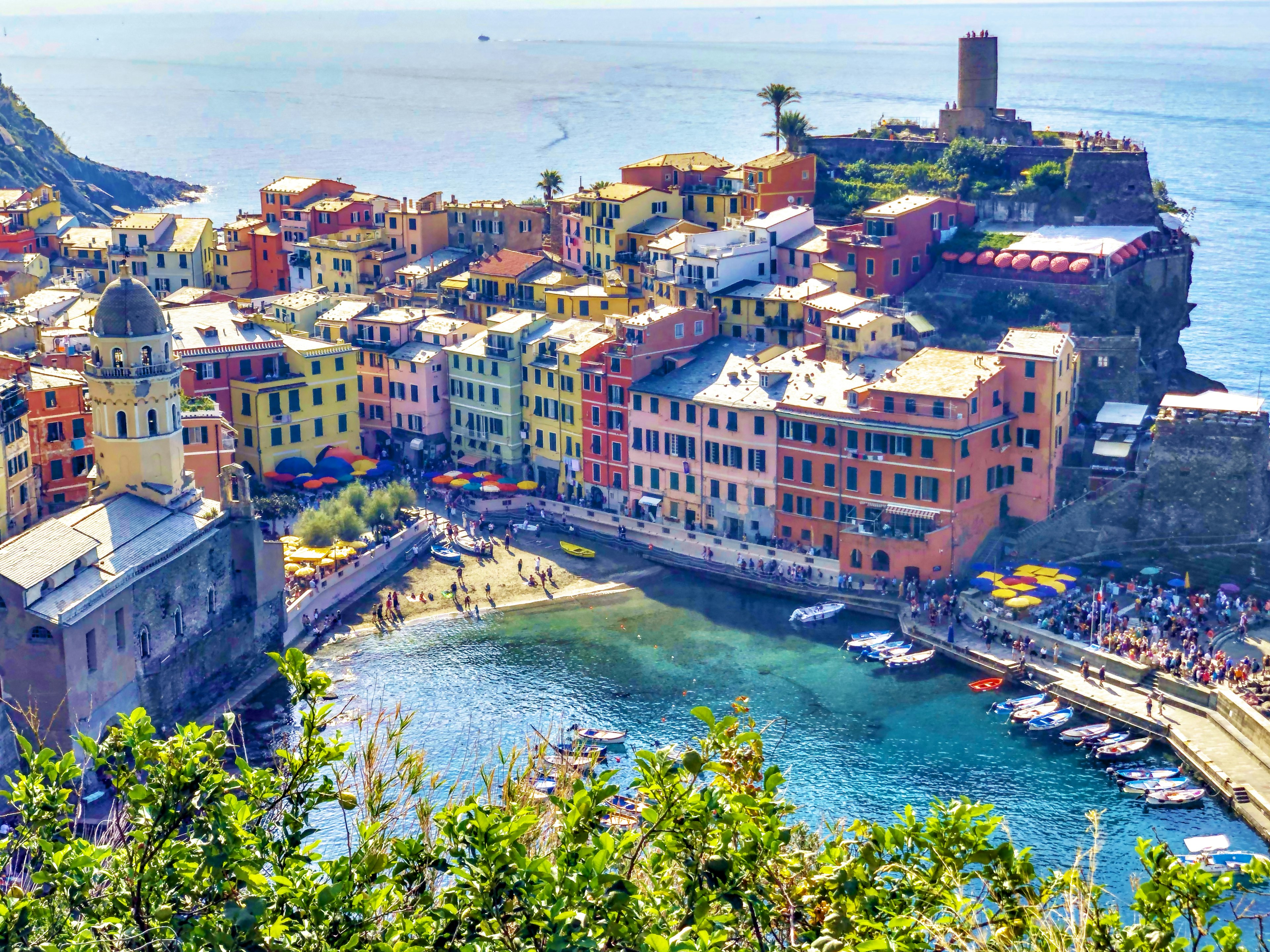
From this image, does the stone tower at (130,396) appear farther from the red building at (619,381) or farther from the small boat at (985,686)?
the small boat at (985,686)

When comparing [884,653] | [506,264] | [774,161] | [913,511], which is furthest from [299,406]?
[884,653]

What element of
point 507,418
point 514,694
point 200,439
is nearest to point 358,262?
point 507,418

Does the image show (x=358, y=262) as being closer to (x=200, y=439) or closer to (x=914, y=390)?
(x=200, y=439)

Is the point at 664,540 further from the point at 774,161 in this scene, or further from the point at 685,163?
the point at 685,163

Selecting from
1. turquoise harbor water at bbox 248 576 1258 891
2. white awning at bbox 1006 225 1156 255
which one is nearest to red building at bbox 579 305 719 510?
turquoise harbor water at bbox 248 576 1258 891

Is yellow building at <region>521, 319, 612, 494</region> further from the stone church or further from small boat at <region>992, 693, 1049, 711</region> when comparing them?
small boat at <region>992, 693, 1049, 711</region>

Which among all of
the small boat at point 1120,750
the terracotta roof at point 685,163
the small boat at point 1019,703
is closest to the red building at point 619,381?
the terracotta roof at point 685,163
